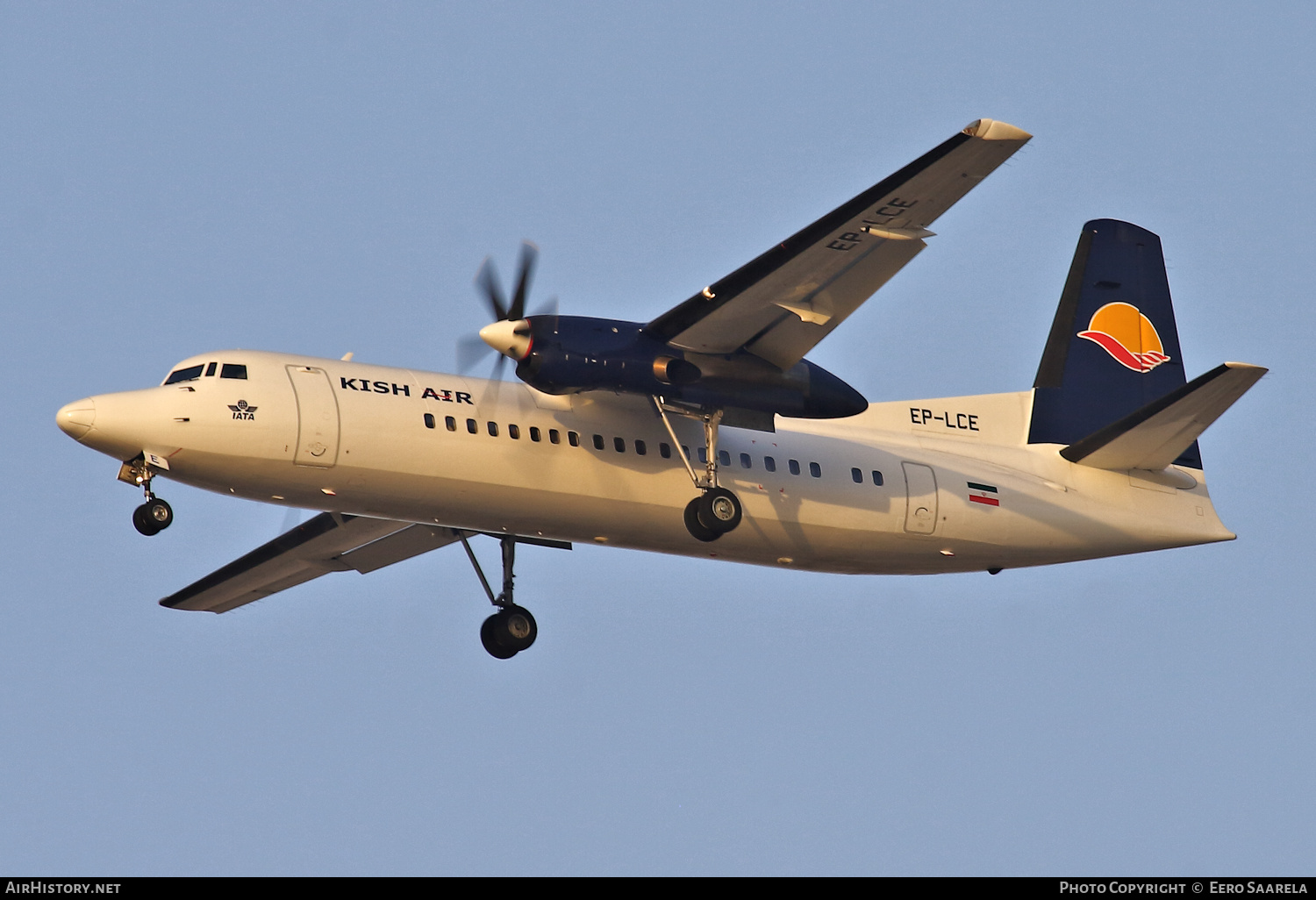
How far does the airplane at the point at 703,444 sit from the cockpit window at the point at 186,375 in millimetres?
31

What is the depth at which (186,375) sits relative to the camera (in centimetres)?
1623

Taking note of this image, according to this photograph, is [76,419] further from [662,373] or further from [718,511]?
[718,511]

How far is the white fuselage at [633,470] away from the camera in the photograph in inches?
631

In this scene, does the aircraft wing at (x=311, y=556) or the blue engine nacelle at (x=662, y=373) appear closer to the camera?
the blue engine nacelle at (x=662, y=373)

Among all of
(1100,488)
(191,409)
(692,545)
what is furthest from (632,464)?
(1100,488)

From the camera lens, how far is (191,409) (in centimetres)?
1585

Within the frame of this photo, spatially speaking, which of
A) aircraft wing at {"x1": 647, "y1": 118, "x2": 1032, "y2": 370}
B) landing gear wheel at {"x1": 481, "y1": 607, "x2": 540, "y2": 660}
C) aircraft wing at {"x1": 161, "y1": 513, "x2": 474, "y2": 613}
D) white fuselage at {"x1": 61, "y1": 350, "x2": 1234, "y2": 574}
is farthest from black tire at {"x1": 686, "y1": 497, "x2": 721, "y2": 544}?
aircraft wing at {"x1": 161, "y1": 513, "x2": 474, "y2": 613}

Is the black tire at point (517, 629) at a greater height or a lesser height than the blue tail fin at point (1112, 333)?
lesser

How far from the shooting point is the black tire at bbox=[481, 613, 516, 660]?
19484 millimetres

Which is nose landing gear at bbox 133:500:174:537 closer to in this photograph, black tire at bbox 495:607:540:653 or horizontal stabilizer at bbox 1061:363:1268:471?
black tire at bbox 495:607:540:653

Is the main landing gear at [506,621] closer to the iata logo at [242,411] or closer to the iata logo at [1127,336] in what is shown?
the iata logo at [242,411]

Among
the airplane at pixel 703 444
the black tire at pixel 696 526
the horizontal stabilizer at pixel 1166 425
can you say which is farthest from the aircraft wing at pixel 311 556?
the horizontal stabilizer at pixel 1166 425

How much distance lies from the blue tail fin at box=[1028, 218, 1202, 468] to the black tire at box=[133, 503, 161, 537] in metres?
11.0
